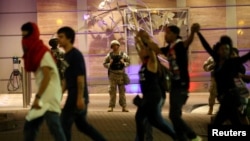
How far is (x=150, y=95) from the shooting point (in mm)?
6777

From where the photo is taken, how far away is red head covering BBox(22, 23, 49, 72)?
603 centimetres

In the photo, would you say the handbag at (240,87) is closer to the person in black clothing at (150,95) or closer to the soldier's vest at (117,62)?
the person in black clothing at (150,95)

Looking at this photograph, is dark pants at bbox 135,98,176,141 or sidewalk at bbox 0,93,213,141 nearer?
dark pants at bbox 135,98,176,141

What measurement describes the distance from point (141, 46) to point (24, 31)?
1.66 meters

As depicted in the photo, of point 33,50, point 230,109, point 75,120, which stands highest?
point 33,50

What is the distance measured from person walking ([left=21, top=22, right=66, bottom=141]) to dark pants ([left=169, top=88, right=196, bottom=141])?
1.53m

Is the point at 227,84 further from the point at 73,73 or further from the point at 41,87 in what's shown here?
the point at 41,87

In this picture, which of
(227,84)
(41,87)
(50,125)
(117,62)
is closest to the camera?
(41,87)

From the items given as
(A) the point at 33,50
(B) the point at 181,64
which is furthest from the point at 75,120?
(B) the point at 181,64

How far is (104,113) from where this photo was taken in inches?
465

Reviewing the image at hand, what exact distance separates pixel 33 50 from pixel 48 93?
55cm

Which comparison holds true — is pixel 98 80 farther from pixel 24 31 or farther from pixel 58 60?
pixel 24 31

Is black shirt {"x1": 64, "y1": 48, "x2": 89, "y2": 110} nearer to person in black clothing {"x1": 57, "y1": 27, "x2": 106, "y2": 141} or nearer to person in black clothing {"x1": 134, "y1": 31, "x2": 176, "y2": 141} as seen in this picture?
person in black clothing {"x1": 57, "y1": 27, "x2": 106, "y2": 141}

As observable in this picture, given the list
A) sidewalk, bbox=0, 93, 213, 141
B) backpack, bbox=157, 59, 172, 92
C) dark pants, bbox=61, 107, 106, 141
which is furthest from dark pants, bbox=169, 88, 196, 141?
sidewalk, bbox=0, 93, 213, 141
